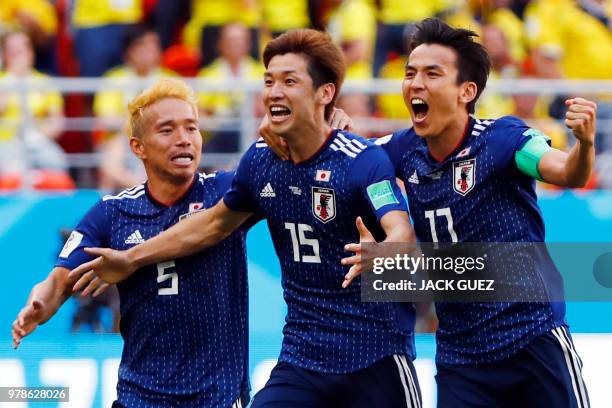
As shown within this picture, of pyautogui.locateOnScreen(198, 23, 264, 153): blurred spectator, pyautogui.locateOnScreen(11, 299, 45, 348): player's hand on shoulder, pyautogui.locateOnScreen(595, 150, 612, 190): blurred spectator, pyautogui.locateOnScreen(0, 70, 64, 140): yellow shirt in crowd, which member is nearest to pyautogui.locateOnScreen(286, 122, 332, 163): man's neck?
pyautogui.locateOnScreen(11, 299, 45, 348): player's hand on shoulder

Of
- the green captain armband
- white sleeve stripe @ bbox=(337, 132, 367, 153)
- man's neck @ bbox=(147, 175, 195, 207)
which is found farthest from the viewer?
man's neck @ bbox=(147, 175, 195, 207)

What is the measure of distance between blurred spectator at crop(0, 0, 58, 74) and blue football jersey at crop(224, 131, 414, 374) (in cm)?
637

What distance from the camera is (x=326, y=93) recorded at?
Result: 6.49 m

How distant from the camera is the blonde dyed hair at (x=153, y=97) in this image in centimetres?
684

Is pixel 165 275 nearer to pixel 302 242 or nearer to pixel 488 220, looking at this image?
pixel 302 242

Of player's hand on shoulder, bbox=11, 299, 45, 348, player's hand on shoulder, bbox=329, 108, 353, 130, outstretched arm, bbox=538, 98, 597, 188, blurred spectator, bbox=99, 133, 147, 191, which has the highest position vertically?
blurred spectator, bbox=99, 133, 147, 191

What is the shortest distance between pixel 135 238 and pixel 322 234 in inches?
40.1

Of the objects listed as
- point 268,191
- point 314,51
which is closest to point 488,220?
point 268,191

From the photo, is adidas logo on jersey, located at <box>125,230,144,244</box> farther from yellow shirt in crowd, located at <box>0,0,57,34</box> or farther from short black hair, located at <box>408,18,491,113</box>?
yellow shirt in crowd, located at <box>0,0,57,34</box>

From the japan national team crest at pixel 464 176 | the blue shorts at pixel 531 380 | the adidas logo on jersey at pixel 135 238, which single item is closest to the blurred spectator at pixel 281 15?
the adidas logo on jersey at pixel 135 238

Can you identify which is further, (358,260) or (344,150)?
(344,150)

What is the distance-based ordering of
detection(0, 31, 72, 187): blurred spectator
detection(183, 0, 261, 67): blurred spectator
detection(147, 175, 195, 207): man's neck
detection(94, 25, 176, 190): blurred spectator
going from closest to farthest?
detection(147, 175, 195, 207): man's neck < detection(0, 31, 72, 187): blurred spectator < detection(94, 25, 176, 190): blurred spectator < detection(183, 0, 261, 67): blurred spectator

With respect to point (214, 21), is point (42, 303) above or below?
below

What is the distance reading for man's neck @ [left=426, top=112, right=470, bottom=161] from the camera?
6.33m
